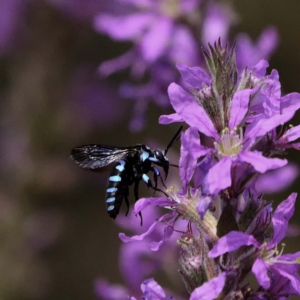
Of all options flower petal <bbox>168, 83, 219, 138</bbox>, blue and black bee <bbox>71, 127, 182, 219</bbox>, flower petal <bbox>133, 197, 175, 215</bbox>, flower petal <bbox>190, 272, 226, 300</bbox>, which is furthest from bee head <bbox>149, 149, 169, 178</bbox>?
flower petal <bbox>190, 272, 226, 300</bbox>

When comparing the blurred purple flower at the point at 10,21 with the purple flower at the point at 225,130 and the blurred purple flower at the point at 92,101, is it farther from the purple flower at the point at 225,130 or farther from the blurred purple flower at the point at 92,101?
the purple flower at the point at 225,130

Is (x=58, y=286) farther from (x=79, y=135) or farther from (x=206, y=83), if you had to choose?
(x=206, y=83)

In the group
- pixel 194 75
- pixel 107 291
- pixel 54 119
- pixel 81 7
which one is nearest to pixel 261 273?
pixel 194 75

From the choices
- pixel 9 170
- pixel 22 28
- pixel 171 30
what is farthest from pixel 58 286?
pixel 171 30

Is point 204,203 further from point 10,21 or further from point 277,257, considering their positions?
point 10,21

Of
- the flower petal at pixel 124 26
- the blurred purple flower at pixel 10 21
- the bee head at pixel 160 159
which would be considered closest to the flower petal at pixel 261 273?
the bee head at pixel 160 159

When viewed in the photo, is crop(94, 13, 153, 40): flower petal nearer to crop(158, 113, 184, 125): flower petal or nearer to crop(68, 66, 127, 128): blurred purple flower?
crop(68, 66, 127, 128): blurred purple flower
